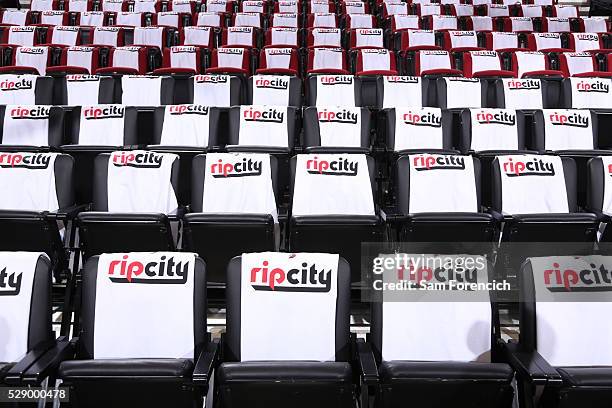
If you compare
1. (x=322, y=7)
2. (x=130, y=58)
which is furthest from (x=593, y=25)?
(x=130, y=58)

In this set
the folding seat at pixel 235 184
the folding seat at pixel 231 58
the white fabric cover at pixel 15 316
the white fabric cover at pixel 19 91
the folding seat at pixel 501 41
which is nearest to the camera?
the white fabric cover at pixel 15 316

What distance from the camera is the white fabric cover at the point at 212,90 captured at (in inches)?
132

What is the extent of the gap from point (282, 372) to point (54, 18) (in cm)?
540

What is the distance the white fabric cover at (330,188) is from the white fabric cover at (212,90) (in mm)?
1281

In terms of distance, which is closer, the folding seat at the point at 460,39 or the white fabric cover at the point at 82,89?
the white fabric cover at the point at 82,89

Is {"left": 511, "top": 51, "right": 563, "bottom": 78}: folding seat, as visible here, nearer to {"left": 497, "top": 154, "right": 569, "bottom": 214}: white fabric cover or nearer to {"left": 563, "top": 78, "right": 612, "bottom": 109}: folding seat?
{"left": 563, "top": 78, "right": 612, "bottom": 109}: folding seat

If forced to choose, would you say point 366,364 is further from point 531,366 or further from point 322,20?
point 322,20

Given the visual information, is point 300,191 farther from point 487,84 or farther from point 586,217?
point 487,84

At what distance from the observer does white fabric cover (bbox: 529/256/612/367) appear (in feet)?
4.83

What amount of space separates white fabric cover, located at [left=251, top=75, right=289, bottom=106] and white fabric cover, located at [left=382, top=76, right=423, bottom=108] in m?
0.54

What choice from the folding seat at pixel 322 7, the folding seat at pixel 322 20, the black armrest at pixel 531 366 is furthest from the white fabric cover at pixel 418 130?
the folding seat at pixel 322 7

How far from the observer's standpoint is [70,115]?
9.53 ft

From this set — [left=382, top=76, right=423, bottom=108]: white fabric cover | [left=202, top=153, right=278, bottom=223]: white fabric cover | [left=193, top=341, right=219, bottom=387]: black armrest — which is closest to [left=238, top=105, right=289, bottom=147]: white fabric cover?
[left=202, top=153, right=278, bottom=223]: white fabric cover

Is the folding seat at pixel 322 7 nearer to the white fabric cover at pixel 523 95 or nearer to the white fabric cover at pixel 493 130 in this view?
the white fabric cover at pixel 523 95
